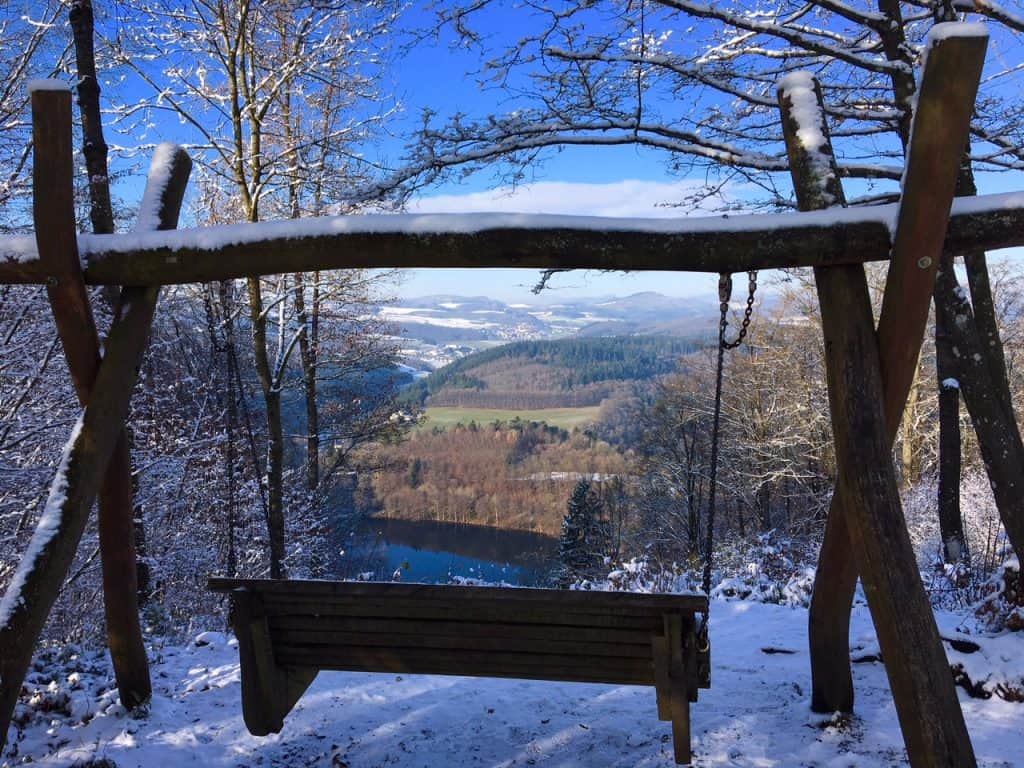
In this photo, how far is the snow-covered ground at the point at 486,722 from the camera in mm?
3146

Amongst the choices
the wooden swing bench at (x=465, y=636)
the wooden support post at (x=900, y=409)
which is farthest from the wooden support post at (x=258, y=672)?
the wooden support post at (x=900, y=409)

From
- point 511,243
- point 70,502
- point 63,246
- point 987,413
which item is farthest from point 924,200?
point 70,502

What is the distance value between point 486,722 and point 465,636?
110cm

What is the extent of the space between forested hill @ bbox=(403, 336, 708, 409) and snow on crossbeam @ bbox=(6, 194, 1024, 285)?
58.4m

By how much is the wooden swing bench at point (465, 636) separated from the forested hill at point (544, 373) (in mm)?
58171

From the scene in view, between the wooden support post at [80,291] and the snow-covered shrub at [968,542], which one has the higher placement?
the wooden support post at [80,291]

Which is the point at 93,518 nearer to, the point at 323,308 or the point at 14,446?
the point at 14,446

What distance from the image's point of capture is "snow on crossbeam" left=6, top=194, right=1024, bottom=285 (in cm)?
235

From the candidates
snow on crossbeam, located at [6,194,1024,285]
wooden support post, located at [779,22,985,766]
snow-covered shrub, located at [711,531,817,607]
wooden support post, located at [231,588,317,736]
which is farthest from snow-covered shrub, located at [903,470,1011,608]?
wooden support post, located at [231,588,317,736]

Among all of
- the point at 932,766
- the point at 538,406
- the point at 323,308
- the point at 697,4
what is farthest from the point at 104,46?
the point at 538,406

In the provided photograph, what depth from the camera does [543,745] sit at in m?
3.41

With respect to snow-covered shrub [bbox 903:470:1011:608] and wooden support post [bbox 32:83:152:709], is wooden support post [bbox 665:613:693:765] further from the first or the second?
wooden support post [bbox 32:83:152:709]

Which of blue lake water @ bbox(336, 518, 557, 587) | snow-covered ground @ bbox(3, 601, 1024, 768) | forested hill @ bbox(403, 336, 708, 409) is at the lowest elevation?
blue lake water @ bbox(336, 518, 557, 587)

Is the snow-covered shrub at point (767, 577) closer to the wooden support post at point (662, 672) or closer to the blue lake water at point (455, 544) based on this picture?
the wooden support post at point (662, 672)
